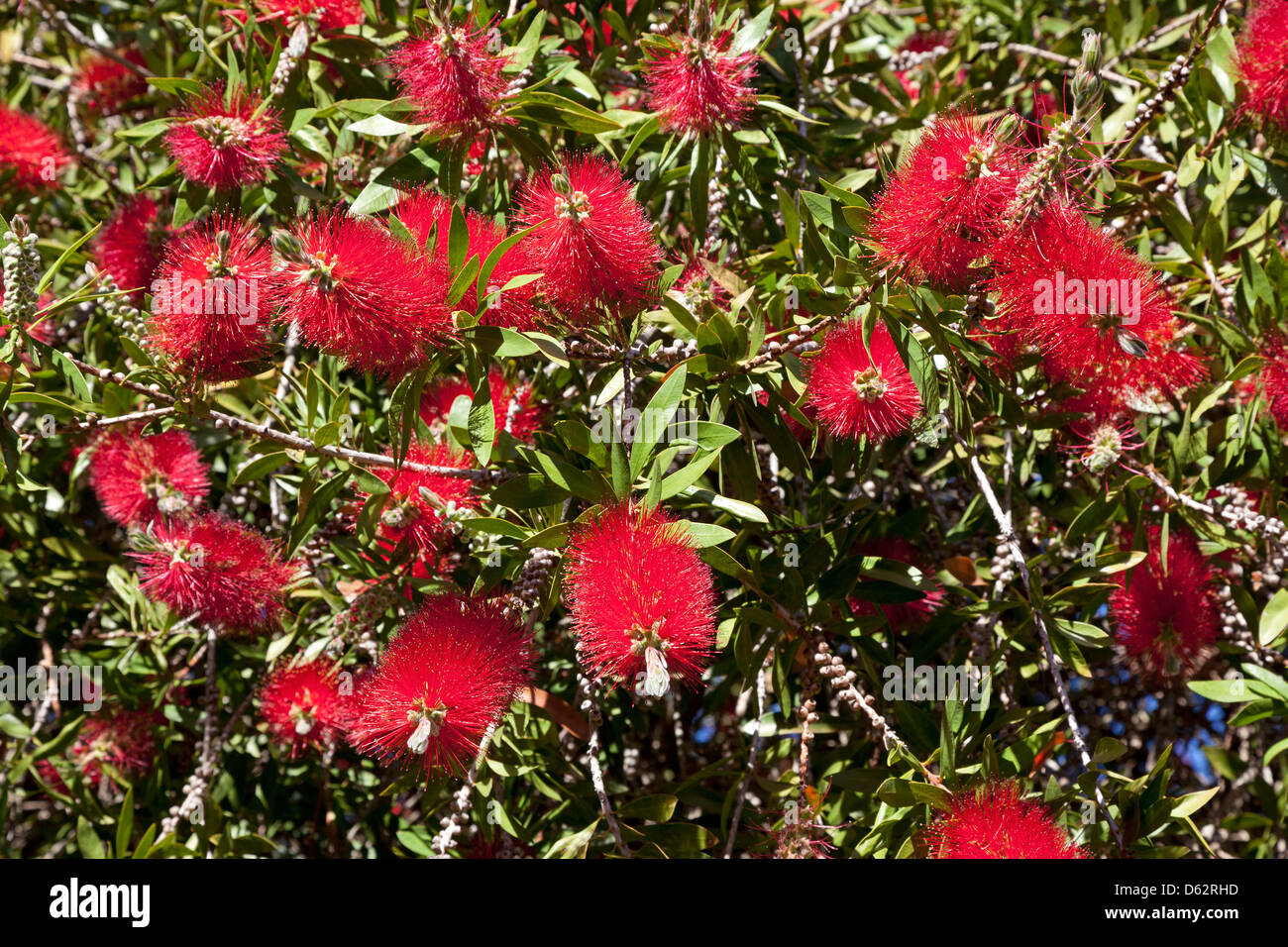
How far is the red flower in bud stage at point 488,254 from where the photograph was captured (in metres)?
1.64

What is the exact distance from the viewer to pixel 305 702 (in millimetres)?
2092

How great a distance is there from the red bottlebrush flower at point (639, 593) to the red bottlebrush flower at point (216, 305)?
66 cm

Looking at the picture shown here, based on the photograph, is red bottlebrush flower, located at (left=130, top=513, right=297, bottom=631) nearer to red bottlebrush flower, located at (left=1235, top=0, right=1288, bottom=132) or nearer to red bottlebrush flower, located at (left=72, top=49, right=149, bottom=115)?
red bottlebrush flower, located at (left=72, top=49, right=149, bottom=115)

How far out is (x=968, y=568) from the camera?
2105 millimetres

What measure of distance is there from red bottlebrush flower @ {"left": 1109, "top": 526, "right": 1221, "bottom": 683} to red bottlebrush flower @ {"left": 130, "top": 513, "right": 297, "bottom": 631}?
1.79m

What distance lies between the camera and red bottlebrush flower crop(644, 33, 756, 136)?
1.85 m

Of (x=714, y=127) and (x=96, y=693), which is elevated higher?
(x=714, y=127)

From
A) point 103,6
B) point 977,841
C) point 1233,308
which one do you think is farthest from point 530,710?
point 103,6

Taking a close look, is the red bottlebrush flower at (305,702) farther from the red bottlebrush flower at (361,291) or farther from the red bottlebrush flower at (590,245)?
the red bottlebrush flower at (590,245)

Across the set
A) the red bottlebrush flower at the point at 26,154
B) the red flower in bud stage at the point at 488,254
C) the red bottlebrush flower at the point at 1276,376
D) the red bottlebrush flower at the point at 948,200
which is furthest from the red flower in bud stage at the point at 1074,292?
the red bottlebrush flower at the point at 26,154

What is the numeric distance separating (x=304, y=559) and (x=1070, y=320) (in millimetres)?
1595

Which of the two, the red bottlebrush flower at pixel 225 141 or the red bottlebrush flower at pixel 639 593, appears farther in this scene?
the red bottlebrush flower at pixel 225 141

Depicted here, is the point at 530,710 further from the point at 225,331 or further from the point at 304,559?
the point at 225,331

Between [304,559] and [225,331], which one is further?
[304,559]
